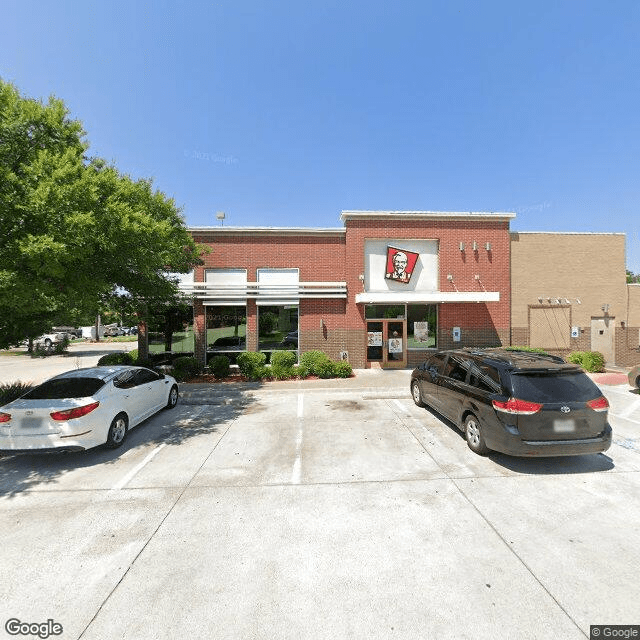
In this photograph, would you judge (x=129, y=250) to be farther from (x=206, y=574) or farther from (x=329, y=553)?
(x=329, y=553)

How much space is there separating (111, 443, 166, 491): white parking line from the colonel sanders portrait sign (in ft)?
39.4

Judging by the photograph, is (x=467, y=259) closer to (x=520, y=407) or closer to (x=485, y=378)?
(x=485, y=378)

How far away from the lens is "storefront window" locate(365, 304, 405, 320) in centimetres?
1532

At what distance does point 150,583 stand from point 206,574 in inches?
20.9

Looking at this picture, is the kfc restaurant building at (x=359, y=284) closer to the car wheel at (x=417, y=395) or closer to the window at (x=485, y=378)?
the car wheel at (x=417, y=395)

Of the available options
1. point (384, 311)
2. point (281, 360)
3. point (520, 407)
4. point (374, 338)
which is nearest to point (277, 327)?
point (281, 360)

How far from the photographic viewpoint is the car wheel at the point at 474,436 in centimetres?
576

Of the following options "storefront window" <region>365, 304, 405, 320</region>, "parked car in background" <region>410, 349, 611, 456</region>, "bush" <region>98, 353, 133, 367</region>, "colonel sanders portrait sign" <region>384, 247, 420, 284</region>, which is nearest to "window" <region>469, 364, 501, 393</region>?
"parked car in background" <region>410, 349, 611, 456</region>

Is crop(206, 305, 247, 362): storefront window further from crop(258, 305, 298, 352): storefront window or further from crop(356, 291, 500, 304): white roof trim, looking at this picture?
crop(356, 291, 500, 304): white roof trim

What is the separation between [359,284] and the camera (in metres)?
15.1

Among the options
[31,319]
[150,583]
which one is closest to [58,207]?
[31,319]

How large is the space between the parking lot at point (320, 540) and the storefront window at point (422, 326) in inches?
360

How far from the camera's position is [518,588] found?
3.03 meters

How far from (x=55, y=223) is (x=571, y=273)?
66.7 feet
